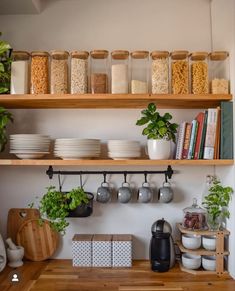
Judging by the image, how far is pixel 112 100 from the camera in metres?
1.76

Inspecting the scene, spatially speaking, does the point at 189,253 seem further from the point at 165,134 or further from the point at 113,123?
the point at 113,123

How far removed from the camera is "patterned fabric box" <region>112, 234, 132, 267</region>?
5.99 feet

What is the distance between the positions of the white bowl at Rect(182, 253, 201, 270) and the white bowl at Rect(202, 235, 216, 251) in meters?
0.08

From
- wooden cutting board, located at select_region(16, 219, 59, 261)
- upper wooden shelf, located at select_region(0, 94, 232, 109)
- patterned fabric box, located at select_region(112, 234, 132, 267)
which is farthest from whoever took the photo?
wooden cutting board, located at select_region(16, 219, 59, 261)

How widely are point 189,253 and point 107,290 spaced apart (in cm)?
51

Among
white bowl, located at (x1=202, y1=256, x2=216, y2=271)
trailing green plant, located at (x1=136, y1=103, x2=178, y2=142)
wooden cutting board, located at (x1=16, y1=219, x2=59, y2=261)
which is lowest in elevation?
white bowl, located at (x1=202, y1=256, x2=216, y2=271)

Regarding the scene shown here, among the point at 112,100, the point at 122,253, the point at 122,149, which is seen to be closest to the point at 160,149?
the point at 122,149

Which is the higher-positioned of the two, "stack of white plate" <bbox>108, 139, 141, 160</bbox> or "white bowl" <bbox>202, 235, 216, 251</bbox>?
"stack of white plate" <bbox>108, 139, 141, 160</bbox>

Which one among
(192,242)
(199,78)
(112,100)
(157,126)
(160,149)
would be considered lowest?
(192,242)

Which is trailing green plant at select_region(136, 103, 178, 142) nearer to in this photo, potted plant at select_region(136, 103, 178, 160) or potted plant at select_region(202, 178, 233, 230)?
potted plant at select_region(136, 103, 178, 160)

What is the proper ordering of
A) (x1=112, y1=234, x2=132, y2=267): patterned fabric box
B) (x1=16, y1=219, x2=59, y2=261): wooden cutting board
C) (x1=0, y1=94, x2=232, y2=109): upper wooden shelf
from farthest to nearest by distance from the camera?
(x1=16, y1=219, x2=59, y2=261): wooden cutting board, (x1=112, y1=234, x2=132, y2=267): patterned fabric box, (x1=0, y1=94, x2=232, y2=109): upper wooden shelf

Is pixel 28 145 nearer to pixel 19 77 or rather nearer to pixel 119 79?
pixel 19 77

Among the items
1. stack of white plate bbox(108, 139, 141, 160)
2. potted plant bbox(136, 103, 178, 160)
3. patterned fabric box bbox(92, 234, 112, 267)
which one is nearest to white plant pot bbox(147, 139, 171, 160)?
potted plant bbox(136, 103, 178, 160)

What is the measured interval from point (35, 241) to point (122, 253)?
551 millimetres
